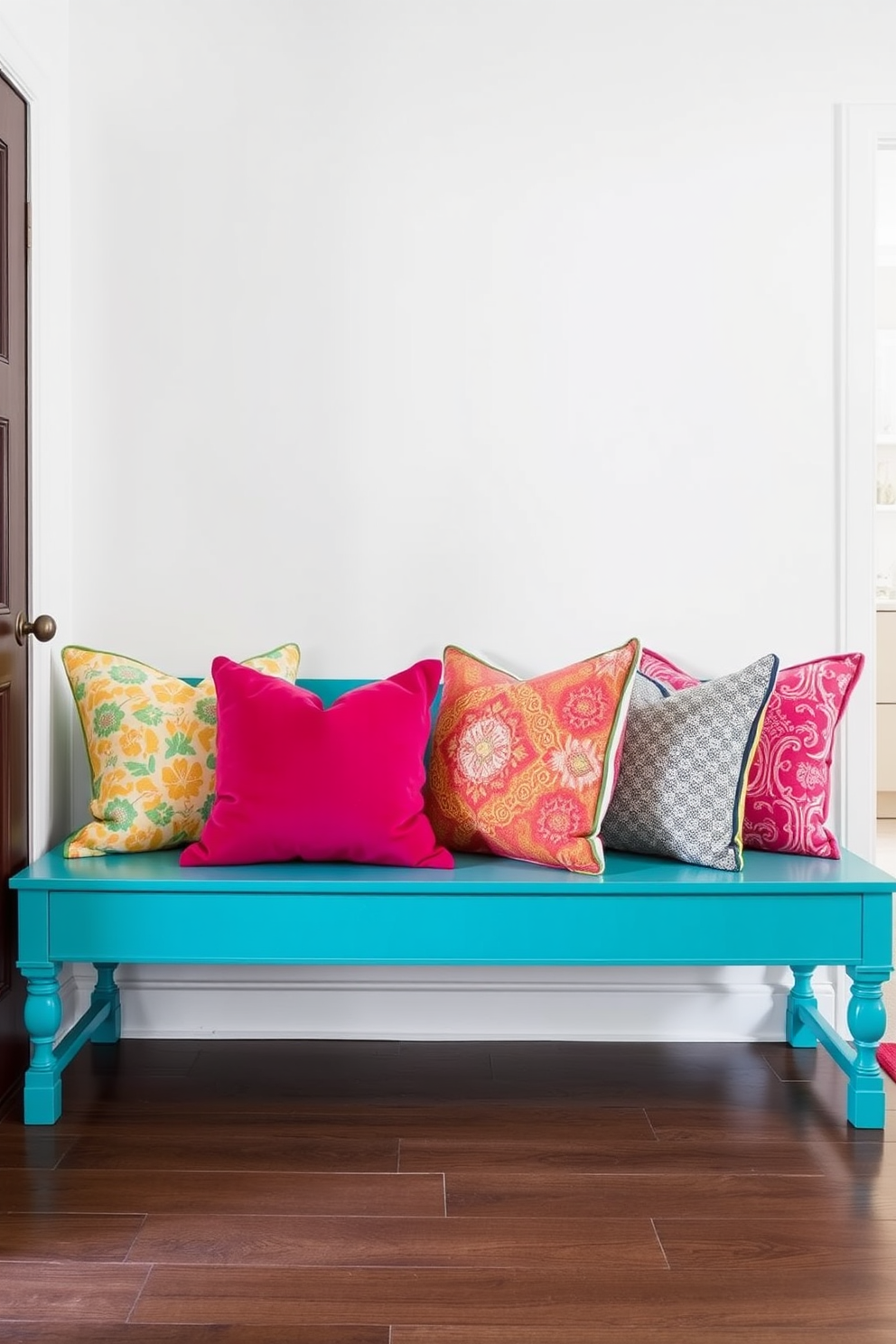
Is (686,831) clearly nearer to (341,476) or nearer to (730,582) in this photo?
(730,582)

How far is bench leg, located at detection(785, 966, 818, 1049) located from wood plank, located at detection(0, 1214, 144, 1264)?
144 centimetres

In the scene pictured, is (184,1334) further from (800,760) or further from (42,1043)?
(800,760)

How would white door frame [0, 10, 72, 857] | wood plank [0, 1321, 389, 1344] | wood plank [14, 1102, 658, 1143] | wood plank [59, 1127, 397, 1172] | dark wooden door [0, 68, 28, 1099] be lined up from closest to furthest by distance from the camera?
wood plank [0, 1321, 389, 1344], wood plank [59, 1127, 397, 1172], wood plank [14, 1102, 658, 1143], dark wooden door [0, 68, 28, 1099], white door frame [0, 10, 72, 857]

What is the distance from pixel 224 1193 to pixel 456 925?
0.59 m

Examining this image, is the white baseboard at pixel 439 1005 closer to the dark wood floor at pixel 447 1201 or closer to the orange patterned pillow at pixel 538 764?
the dark wood floor at pixel 447 1201

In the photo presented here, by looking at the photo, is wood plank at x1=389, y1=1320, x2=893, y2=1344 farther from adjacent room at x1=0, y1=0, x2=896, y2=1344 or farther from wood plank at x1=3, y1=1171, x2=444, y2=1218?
adjacent room at x1=0, y1=0, x2=896, y2=1344

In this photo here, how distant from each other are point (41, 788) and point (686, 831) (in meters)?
1.33

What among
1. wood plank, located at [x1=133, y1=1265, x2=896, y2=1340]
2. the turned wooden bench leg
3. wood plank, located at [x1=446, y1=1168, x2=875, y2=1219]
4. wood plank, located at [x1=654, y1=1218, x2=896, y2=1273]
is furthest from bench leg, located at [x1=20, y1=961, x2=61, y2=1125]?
wood plank, located at [x1=654, y1=1218, x2=896, y2=1273]

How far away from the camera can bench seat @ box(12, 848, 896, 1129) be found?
6.87 feet

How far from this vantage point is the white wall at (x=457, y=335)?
8.24 feet

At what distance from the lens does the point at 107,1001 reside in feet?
8.11

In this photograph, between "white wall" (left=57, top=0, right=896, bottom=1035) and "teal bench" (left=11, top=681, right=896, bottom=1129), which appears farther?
"white wall" (left=57, top=0, right=896, bottom=1035)

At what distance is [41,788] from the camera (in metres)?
2.40

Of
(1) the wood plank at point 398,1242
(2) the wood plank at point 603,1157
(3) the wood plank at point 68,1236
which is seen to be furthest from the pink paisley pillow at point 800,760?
(3) the wood plank at point 68,1236
